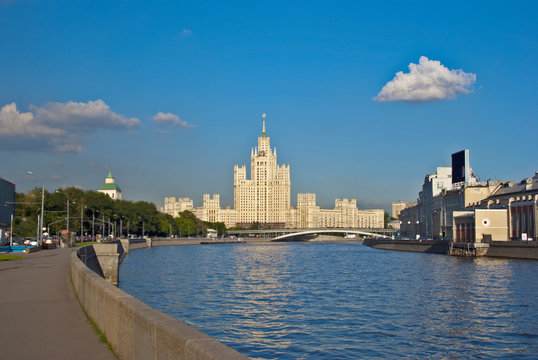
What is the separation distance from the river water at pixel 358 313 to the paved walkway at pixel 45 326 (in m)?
5.59

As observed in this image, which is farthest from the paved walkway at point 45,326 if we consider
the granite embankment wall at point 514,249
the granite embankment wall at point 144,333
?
the granite embankment wall at point 514,249

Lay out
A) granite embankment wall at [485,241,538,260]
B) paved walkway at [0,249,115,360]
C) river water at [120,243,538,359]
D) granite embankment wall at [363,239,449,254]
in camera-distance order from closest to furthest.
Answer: paved walkway at [0,249,115,360] → river water at [120,243,538,359] → granite embankment wall at [485,241,538,260] → granite embankment wall at [363,239,449,254]

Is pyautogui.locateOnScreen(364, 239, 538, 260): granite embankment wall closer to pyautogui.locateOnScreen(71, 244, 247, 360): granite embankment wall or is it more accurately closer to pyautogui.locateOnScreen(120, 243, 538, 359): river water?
pyautogui.locateOnScreen(120, 243, 538, 359): river water

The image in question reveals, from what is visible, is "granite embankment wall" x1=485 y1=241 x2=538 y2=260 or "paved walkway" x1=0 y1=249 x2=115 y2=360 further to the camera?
"granite embankment wall" x1=485 y1=241 x2=538 y2=260

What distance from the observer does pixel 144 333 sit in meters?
7.66

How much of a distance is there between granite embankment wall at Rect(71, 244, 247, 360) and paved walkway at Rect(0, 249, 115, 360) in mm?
386

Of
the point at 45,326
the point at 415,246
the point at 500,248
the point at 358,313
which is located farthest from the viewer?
the point at 415,246

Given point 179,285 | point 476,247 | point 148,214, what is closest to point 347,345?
point 179,285

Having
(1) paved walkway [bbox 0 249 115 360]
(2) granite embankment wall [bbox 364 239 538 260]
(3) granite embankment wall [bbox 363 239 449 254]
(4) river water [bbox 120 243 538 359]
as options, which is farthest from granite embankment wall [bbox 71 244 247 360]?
(3) granite embankment wall [bbox 363 239 449 254]

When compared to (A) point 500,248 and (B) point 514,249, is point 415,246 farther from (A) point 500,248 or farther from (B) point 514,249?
(B) point 514,249

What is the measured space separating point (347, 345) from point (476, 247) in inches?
2584

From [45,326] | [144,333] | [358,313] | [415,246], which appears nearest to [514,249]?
[415,246]

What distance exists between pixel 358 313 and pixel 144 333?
18175 mm

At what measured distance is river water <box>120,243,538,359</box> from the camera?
18188 mm
